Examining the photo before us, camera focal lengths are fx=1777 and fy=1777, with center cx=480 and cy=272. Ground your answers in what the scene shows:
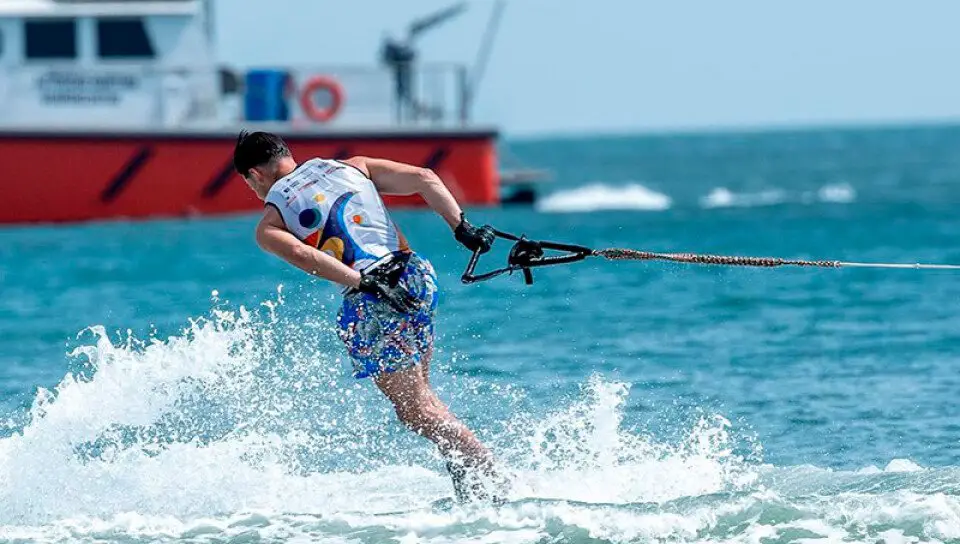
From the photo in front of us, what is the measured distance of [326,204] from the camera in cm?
713

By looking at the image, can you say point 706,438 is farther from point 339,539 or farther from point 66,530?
point 66,530

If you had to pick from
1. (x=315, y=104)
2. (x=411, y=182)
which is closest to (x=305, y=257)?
(x=411, y=182)

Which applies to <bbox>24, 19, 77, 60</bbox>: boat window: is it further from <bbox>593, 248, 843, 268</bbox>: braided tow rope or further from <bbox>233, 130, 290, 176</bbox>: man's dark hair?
<bbox>593, 248, 843, 268</bbox>: braided tow rope

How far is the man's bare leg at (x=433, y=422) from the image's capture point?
7227 mm

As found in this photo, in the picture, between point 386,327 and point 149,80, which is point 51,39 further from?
point 386,327

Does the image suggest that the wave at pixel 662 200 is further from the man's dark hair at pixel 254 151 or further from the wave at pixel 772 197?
the man's dark hair at pixel 254 151

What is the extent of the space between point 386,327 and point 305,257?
47 centimetres

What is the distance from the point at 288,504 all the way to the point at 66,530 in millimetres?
956

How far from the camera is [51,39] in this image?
24266 millimetres

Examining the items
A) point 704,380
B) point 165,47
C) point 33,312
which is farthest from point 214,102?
point 704,380

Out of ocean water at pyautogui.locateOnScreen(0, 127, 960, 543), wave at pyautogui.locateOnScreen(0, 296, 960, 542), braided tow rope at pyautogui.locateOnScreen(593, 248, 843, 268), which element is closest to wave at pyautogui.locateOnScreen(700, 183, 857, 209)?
ocean water at pyautogui.locateOnScreen(0, 127, 960, 543)

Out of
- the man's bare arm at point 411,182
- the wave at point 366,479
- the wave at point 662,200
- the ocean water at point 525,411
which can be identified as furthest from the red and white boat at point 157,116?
the man's bare arm at point 411,182

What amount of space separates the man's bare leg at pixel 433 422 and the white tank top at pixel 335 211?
0.49 metres

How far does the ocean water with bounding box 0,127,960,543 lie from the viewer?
713cm
